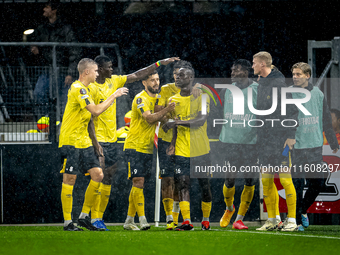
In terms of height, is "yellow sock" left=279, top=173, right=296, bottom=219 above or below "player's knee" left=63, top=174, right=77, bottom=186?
below

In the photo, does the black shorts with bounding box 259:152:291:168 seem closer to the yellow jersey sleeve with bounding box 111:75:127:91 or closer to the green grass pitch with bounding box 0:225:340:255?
the green grass pitch with bounding box 0:225:340:255

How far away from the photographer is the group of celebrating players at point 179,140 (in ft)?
20.9

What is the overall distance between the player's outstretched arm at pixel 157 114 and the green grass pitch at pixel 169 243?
56.7 inches

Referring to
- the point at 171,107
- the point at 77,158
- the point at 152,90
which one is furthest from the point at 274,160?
the point at 77,158

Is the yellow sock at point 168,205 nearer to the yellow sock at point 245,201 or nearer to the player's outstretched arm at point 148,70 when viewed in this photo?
the yellow sock at point 245,201

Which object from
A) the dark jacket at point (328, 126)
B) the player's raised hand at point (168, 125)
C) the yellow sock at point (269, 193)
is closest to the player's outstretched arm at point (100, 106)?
the player's raised hand at point (168, 125)

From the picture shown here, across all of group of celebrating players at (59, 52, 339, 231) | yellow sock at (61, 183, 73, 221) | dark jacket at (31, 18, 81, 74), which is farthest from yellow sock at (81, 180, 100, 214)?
dark jacket at (31, 18, 81, 74)

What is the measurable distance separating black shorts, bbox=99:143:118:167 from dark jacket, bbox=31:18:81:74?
2.79 metres

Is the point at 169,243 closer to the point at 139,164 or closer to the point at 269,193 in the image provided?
the point at 139,164

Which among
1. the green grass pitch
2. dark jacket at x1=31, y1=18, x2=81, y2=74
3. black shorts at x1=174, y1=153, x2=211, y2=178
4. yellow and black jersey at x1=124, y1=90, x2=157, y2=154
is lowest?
the green grass pitch

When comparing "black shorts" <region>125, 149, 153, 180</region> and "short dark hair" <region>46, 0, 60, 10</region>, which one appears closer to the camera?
"black shorts" <region>125, 149, 153, 180</region>

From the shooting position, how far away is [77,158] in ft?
20.7

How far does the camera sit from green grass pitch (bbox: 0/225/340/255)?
173 inches

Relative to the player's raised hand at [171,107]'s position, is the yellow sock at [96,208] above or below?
below
